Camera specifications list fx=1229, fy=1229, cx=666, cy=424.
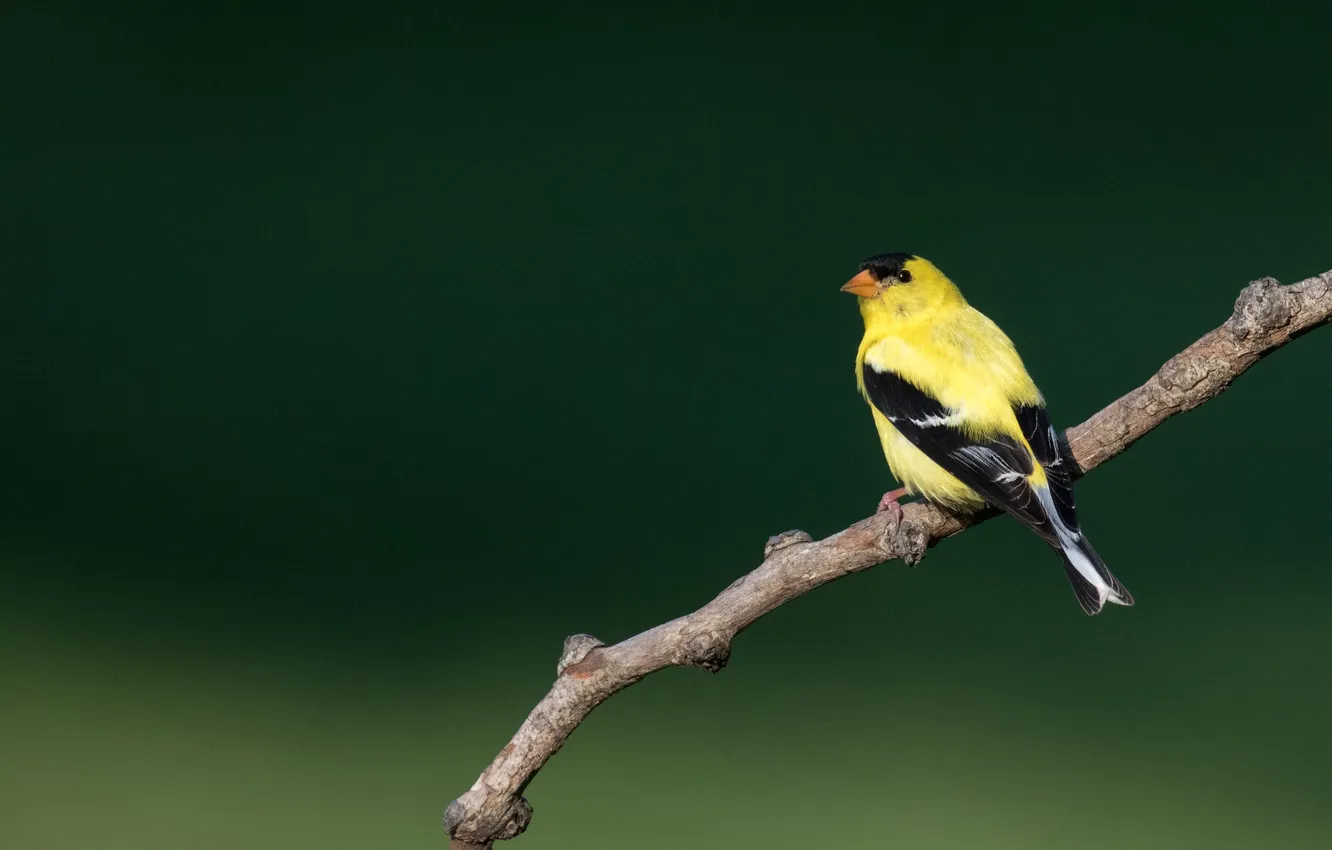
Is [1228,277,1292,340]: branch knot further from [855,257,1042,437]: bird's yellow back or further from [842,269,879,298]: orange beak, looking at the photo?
[842,269,879,298]: orange beak

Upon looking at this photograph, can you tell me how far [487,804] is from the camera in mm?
1169

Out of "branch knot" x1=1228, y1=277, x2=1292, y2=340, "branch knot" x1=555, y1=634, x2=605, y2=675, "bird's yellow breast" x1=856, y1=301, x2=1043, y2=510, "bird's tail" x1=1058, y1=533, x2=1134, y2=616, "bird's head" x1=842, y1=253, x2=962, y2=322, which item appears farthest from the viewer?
"bird's head" x1=842, y1=253, x2=962, y2=322

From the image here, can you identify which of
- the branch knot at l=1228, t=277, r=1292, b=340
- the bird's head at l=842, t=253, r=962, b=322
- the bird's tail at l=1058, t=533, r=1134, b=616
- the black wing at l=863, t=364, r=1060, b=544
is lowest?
the bird's tail at l=1058, t=533, r=1134, b=616

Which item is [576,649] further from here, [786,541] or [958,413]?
[958,413]

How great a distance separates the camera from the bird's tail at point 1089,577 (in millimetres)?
1334

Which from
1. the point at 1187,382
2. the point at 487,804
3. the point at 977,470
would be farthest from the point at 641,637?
the point at 1187,382

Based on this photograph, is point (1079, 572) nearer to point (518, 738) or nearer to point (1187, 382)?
point (1187, 382)

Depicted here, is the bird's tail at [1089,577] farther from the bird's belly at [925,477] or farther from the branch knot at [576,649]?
the branch knot at [576,649]

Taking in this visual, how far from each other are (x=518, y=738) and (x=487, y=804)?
68 millimetres

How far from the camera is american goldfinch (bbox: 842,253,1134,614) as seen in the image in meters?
1.36

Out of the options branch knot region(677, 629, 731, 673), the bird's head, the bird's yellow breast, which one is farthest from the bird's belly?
branch knot region(677, 629, 731, 673)

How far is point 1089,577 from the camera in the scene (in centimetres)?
135

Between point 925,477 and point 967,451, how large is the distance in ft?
0.24

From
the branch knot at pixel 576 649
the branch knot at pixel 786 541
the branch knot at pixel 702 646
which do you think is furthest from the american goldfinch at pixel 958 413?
the branch knot at pixel 576 649
